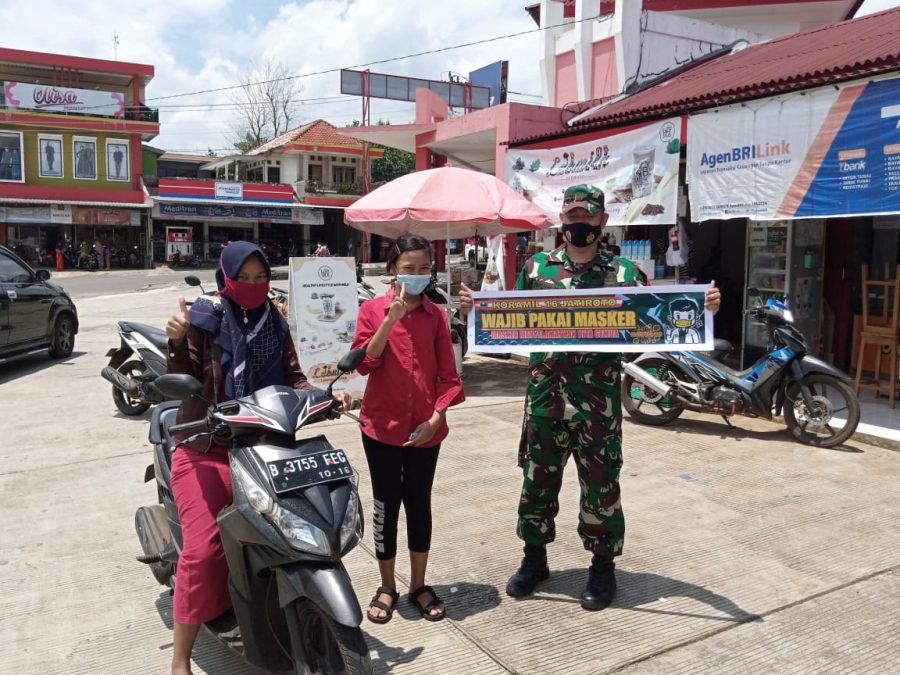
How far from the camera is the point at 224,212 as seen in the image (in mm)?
37219

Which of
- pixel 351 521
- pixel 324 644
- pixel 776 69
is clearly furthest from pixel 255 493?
pixel 776 69

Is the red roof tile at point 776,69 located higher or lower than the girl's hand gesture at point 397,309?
higher

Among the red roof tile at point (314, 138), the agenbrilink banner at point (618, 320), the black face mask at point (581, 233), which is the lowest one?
the agenbrilink banner at point (618, 320)

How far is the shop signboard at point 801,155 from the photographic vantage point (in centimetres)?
613

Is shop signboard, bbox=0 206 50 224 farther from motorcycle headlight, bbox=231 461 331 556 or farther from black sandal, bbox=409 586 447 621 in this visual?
motorcycle headlight, bbox=231 461 331 556

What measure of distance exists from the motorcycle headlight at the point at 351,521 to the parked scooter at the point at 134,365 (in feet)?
15.6

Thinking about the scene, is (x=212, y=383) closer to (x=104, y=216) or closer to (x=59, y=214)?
(x=59, y=214)

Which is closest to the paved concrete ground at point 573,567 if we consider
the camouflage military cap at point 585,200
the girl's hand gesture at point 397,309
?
the girl's hand gesture at point 397,309

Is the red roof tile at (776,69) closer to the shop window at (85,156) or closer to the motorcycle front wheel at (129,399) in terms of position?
the motorcycle front wheel at (129,399)

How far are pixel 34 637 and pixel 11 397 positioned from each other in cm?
576

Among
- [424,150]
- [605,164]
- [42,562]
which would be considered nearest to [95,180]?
[424,150]

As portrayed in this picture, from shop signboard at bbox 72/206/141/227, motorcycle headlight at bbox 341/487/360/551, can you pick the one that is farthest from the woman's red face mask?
shop signboard at bbox 72/206/141/227

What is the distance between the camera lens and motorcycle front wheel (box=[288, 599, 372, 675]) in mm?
2318

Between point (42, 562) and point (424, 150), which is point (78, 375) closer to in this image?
point (42, 562)
